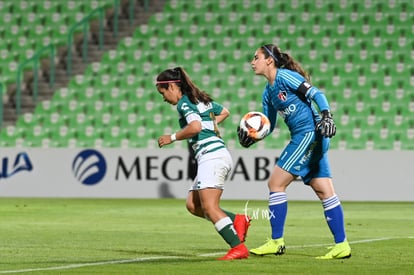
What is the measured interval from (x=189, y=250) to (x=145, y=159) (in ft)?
41.5

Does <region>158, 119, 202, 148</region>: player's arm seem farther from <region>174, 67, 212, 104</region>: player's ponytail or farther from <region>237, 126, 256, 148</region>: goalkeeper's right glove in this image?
<region>237, 126, 256, 148</region>: goalkeeper's right glove

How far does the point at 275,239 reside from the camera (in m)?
10.6

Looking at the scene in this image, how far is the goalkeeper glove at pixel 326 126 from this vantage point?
9.86 meters

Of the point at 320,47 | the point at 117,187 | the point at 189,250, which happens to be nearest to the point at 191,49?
the point at 320,47

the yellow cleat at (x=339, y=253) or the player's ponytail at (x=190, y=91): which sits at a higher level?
the player's ponytail at (x=190, y=91)

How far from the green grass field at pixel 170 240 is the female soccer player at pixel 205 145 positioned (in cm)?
34

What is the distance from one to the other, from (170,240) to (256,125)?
2905mm

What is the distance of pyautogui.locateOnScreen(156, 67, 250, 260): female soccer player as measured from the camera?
996 centimetres

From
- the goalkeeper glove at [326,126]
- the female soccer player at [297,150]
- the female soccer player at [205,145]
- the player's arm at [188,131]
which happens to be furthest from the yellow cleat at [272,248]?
the player's arm at [188,131]

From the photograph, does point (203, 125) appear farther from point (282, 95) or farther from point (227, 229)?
point (227, 229)

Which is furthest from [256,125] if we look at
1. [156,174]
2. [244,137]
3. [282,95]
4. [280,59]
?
[156,174]

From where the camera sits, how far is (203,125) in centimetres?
1020

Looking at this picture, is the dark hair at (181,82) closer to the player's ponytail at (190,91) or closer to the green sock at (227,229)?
the player's ponytail at (190,91)

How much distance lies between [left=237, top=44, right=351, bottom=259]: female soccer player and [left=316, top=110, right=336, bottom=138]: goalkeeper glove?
10.0 inches
